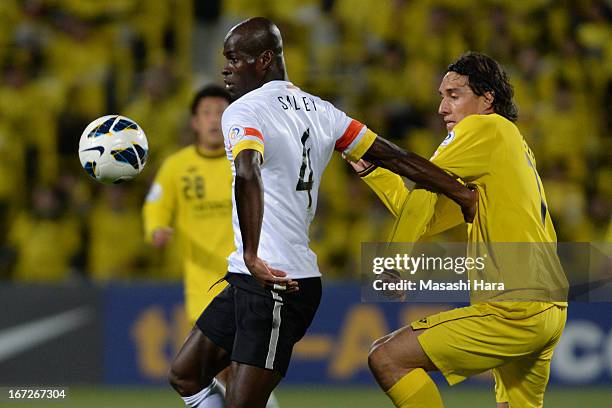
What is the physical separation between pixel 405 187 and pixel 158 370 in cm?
549

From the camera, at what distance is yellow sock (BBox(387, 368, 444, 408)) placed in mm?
5004

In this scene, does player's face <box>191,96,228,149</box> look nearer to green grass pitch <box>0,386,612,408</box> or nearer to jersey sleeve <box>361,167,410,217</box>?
jersey sleeve <box>361,167,410,217</box>

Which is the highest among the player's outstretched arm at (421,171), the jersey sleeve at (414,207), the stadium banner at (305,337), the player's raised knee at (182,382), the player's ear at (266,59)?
the player's ear at (266,59)

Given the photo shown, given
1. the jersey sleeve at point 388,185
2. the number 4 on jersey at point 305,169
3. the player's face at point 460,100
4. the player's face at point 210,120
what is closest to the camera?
the number 4 on jersey at point 305,169

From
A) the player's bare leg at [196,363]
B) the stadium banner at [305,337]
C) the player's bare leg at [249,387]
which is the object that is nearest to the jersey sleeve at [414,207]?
the player's bare leg at [249,387]

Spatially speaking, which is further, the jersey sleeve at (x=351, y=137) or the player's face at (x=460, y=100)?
the player's face at (x=460, y=100)

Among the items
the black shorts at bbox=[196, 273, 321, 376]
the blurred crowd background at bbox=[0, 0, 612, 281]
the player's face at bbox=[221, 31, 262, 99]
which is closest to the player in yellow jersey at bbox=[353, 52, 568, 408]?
the black shorts at bbox=[196, 273, 321, 376]

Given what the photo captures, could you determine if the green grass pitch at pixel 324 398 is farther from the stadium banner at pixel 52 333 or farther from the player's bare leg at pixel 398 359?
the player's bare leg at pixel 398 359

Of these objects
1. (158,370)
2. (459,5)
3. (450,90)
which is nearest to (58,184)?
(158,370)

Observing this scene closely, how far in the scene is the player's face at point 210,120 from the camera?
7.26 m

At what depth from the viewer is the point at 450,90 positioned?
5.36m

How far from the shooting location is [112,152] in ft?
18.8

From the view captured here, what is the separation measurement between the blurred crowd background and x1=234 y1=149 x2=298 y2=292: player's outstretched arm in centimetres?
655

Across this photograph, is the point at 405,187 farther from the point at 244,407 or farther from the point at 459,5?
the point at 459,5
